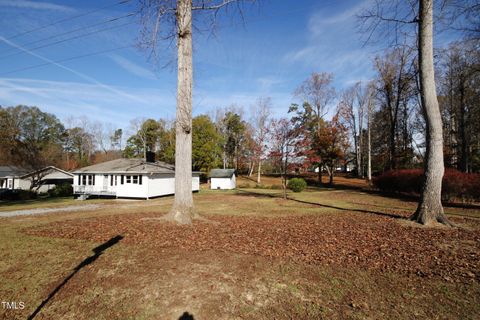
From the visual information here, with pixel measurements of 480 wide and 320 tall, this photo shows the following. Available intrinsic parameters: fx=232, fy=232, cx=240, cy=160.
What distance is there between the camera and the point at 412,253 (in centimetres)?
521

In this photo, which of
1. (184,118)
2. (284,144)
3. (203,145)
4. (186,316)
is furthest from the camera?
(203,145)

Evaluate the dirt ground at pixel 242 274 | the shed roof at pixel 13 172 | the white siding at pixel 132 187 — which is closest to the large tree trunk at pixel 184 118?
the dirt ground at pixel 242 274

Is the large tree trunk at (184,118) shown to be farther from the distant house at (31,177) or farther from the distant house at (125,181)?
the distant house at (31,177)

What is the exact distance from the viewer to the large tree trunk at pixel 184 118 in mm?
8195

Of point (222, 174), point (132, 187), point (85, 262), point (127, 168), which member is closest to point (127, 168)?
point (127, 168)

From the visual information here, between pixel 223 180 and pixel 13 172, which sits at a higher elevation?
pixel 13 172

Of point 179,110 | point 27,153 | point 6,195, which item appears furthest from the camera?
point 27,153

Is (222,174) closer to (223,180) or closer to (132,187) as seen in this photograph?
(223,180)

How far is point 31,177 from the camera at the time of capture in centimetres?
3162

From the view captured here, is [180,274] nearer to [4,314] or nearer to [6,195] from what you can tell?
[4,314]

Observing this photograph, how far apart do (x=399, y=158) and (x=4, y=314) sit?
38.5 m

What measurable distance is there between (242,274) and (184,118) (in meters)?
5.69

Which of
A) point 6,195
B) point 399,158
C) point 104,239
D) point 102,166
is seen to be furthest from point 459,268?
point 6,195

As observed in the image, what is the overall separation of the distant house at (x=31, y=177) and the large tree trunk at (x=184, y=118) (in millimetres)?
31523
